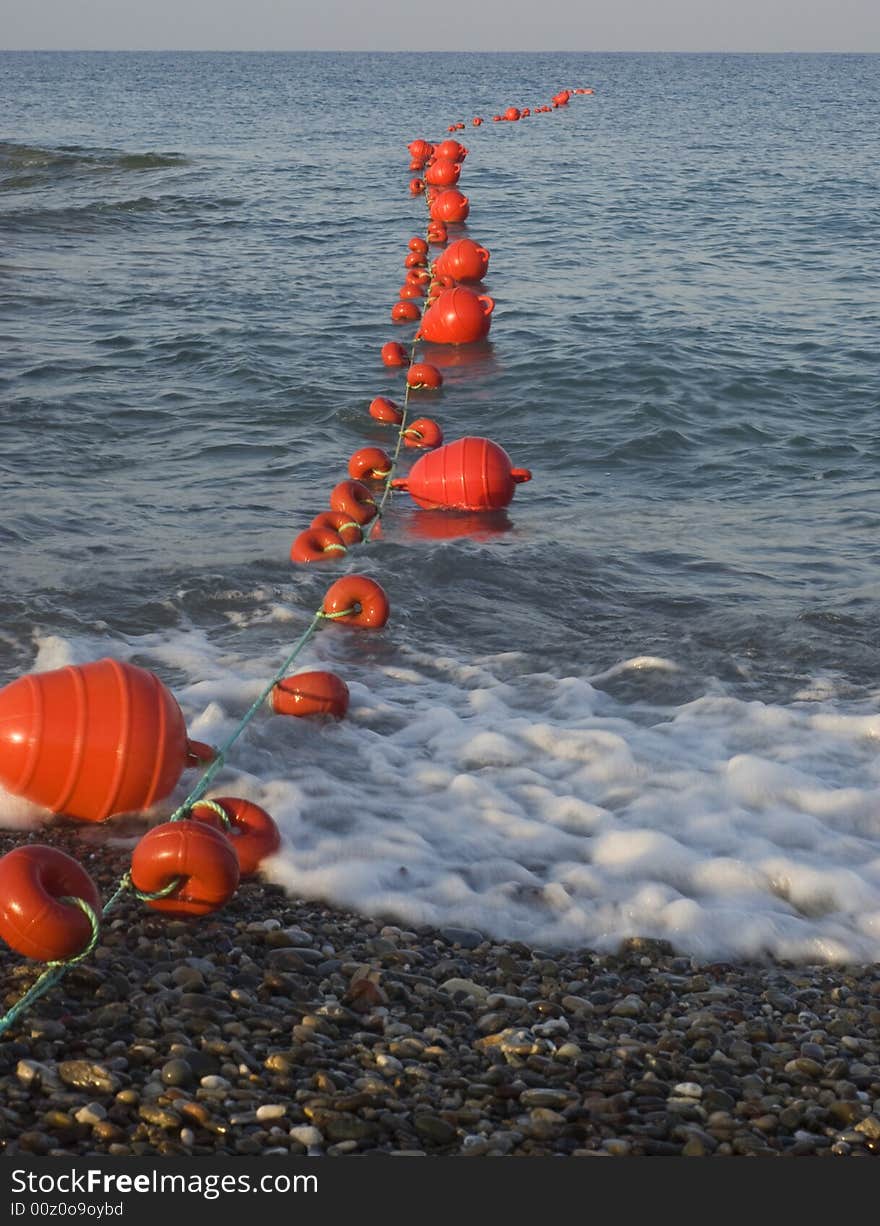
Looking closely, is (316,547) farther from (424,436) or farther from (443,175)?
(443,175)

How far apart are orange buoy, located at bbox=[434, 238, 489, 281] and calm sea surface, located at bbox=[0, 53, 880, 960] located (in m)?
0.60

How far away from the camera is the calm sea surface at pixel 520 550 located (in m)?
5.54

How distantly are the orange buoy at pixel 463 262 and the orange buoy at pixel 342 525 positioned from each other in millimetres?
9889

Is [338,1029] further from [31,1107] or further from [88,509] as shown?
[88,509]

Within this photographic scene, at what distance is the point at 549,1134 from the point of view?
3.58 m

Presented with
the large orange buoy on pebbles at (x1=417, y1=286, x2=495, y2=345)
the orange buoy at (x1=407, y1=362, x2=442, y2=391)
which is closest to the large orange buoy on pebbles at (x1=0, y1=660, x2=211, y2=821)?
the orange buoy at (x1=407, y1=362, x2=442, y2=391)

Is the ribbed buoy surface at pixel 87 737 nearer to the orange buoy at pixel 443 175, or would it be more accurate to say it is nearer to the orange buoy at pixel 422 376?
the orange buoy at pixel 422 376

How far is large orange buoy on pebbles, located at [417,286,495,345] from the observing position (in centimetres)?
1556

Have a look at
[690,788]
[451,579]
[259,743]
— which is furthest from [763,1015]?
[451,579]

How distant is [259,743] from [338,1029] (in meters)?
2.40

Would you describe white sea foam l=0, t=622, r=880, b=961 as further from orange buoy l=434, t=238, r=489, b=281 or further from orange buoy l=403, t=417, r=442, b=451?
orange buoy l=434, t=238, r=489, b=281

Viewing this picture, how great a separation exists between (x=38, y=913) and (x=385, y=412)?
8.67 metres

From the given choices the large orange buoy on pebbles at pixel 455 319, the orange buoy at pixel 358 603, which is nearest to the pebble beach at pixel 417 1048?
the orange buoy at pixel 358 603

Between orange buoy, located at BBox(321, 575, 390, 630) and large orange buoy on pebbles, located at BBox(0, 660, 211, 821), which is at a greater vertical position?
large orange buoy on pebbles, located at BBox(0, 660, 211, 821)
